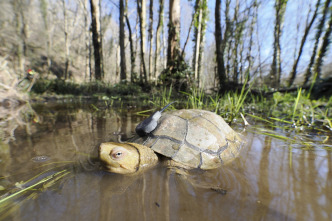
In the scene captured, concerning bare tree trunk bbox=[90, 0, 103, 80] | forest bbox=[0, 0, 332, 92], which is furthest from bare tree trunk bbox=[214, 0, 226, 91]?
bare tree trunk bbox=[90, 0, 103, 80]

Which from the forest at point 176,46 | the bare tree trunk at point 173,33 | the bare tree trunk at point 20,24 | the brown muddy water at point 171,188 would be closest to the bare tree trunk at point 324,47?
the forest at point 176,46

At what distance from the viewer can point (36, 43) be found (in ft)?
70.7

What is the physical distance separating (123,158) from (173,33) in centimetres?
636

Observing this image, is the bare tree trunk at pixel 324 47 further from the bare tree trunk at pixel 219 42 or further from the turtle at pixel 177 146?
the turtle at pixel 177 146

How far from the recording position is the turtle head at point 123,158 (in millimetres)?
1151

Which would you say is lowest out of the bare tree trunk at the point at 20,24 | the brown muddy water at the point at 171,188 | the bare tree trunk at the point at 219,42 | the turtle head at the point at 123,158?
the brown muddy water at the point at 171,188

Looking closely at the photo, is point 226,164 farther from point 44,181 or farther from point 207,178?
point 44,181

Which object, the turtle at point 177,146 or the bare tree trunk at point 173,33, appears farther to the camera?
the bare tree trunk at point 173,33

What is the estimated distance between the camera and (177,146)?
57.5 inches

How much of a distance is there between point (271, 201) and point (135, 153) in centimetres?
96

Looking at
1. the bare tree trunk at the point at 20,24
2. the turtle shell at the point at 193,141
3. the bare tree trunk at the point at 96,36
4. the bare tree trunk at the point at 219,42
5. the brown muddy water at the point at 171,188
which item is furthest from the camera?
the bare tree trunk at the point at 20,24

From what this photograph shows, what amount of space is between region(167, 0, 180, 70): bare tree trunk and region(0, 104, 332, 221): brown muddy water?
226 inches

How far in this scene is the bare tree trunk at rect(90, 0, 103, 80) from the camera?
7946 mm

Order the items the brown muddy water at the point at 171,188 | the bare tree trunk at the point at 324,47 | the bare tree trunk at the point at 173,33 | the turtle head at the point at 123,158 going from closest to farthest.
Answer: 1. the brown muddy water at the point at 171,188
2. the turtle head at the point at 123,158
3. the bare tree trunk at the point at 173,33
4. the bare tree trunk at the point at 324,47
